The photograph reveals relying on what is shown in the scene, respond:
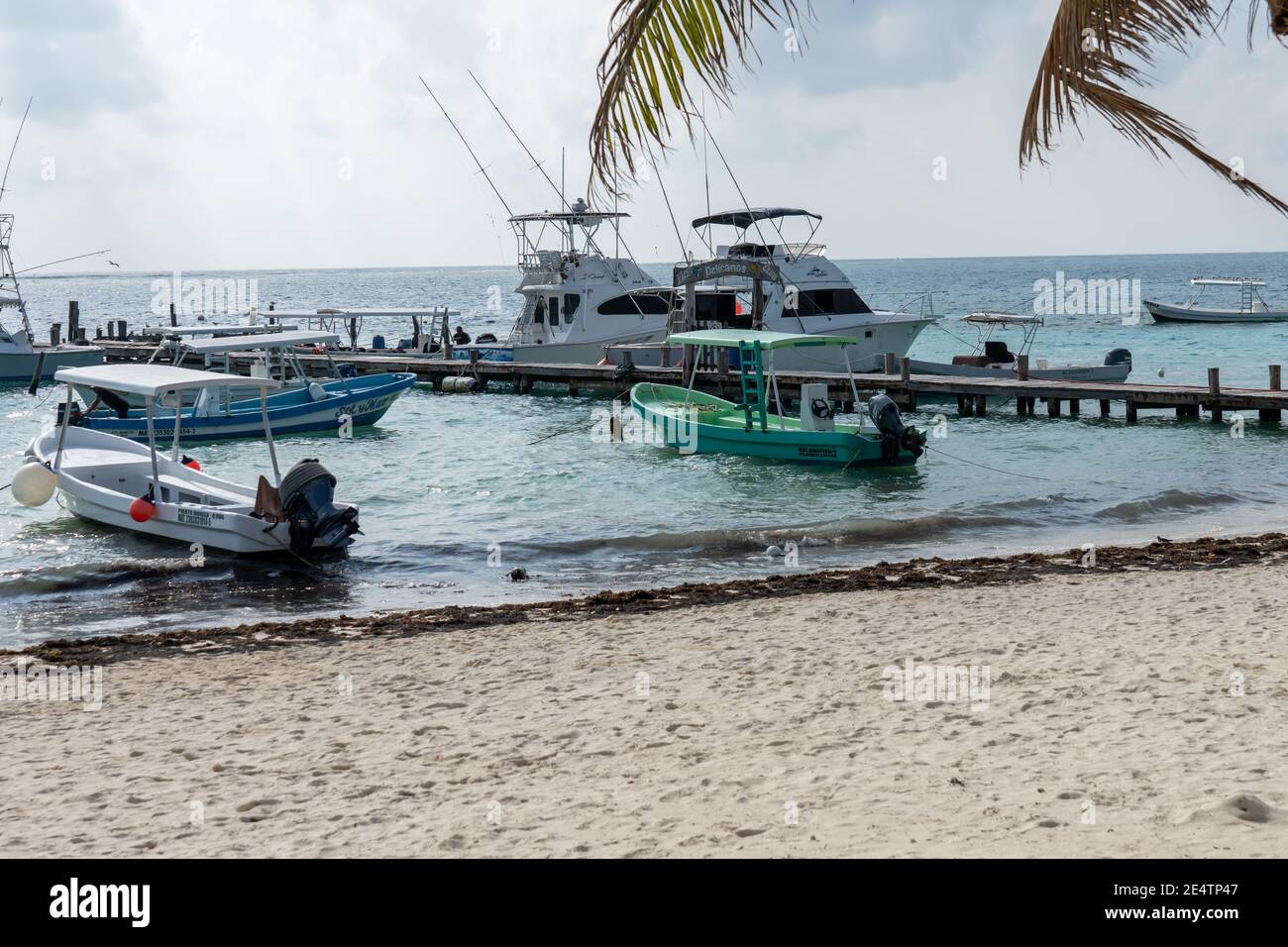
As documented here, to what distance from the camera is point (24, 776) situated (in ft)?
22.0

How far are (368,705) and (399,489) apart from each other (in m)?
12.8

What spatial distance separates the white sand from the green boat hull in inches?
417

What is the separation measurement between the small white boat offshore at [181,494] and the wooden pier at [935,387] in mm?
15043

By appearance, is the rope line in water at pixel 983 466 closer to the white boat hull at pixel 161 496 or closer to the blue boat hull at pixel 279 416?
the blue boat hull at pixel 279 416

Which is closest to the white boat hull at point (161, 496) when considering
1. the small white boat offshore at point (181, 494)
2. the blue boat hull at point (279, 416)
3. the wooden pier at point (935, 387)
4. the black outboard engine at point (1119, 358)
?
the small white boat offshore at point (181, 494)

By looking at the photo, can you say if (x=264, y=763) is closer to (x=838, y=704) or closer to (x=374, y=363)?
(x=838, y=704)

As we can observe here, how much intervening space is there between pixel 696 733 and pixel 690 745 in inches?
10.0

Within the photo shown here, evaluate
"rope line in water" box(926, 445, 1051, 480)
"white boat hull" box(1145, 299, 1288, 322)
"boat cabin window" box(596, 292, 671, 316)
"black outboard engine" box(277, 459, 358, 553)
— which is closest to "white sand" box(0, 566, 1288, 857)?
"black outboard engine" box(277, 459, 358, 553)

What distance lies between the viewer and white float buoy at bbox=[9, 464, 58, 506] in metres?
16.2

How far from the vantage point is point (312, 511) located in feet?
47.7

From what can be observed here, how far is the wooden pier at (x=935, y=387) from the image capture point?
2581cm

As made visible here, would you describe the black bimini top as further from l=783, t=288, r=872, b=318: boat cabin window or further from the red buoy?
the red buoy

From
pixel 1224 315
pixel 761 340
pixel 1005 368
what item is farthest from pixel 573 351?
pixel 1224 315

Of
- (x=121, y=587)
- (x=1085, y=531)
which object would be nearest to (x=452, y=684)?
(x=121, y=587)
